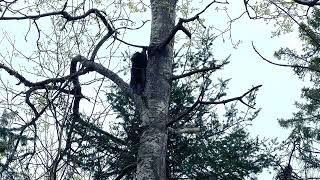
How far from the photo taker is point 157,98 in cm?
671

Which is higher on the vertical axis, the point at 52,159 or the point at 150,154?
the point at 150,154

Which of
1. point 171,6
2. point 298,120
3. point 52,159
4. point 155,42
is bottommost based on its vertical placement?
point 52,159

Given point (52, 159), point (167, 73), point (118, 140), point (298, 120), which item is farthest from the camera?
point (298, 120)

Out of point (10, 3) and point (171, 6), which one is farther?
point (171, 6)

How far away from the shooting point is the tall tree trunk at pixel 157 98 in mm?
6250

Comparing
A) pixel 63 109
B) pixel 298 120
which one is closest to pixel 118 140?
pixel 63 109

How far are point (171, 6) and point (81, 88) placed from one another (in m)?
1.66

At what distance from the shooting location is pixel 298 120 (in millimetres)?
19578

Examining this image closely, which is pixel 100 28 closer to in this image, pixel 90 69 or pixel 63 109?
pixel 90 69

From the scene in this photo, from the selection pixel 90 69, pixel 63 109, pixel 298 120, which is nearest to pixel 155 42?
pixel 90 69

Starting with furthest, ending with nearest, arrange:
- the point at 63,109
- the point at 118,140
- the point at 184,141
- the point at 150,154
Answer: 1. the point at 184,141
2. the point at 118,140
3. the point at 150,154
4. the point at 63,109

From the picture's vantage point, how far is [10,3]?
5656 millimetres

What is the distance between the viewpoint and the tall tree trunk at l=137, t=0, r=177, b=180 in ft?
20.5

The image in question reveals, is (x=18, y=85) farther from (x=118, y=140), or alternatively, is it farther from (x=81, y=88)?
(x=118, y=140)
